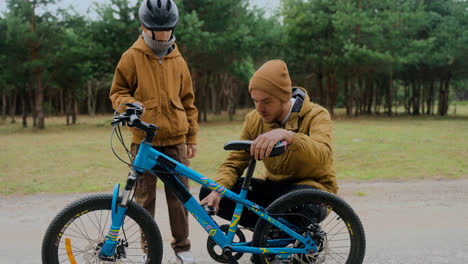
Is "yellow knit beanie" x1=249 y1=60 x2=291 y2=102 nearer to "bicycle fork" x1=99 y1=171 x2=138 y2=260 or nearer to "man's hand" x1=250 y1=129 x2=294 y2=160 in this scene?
"man's hand" x1=250 y1=129 x2=294 y2=160

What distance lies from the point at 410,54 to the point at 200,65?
14766 millimetres

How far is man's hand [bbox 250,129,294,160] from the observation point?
2.56 metres

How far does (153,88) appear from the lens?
3.43 metres

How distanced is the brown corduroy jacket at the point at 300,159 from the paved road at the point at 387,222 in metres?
0.94

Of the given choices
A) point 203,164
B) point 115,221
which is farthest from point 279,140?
point 203,164

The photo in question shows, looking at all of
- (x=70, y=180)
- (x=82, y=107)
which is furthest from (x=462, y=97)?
(x=70, y=180)

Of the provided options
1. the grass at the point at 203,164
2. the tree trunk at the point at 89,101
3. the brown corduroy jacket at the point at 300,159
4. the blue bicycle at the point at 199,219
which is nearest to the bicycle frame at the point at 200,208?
the blue bicycle at the point at 199,219

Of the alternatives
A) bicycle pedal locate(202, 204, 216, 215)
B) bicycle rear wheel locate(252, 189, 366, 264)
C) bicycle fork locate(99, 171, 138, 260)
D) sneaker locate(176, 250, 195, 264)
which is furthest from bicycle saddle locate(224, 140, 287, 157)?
sneaker locate(176, 250, 195, 264)

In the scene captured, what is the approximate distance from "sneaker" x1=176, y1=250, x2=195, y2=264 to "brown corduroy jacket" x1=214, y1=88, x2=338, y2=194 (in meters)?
0.90

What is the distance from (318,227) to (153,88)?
1.66m

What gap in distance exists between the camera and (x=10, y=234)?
4.58 meters

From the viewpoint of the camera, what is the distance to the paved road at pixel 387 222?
3846 millimetres

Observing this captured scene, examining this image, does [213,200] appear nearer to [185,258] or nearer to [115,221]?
[115,221]

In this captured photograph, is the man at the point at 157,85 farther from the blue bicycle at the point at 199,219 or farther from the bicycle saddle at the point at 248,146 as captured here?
the bicycle saddle at the point at 248,146
